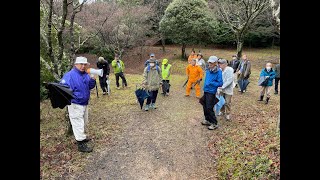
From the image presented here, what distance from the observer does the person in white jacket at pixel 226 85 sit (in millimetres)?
7918

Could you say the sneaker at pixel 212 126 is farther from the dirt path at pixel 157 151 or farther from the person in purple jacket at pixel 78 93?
the person in purple jacket at pixel 78 93

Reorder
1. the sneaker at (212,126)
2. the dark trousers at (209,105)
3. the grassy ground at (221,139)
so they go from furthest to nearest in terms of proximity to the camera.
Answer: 1. the sneaker at (212,126)
2. the dark trousers at (209,105)
3. the grassy ground at (221,139)

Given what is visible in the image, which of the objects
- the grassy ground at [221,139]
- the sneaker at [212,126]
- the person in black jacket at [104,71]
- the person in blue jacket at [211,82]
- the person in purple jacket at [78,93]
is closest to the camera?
the grassy ground at [221,139]

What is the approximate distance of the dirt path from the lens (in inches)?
210

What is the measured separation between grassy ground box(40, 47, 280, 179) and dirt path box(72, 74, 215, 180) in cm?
22

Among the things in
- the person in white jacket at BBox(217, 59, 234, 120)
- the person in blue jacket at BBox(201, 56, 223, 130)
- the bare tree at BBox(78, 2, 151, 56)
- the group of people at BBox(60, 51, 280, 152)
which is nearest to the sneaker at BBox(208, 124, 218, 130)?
the group of people at BBox(60, 51, 280, 152)

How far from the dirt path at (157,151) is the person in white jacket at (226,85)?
0.95 m

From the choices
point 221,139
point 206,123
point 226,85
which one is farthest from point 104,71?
point 221,139

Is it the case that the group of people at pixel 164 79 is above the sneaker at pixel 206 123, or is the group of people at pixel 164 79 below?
above

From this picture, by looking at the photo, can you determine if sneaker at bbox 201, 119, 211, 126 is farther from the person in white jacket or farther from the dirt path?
the person in white jacket

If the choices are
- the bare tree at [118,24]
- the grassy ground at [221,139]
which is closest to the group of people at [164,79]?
the grassy ground at [221,139]

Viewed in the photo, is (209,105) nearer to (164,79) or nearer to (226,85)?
(226,85)
